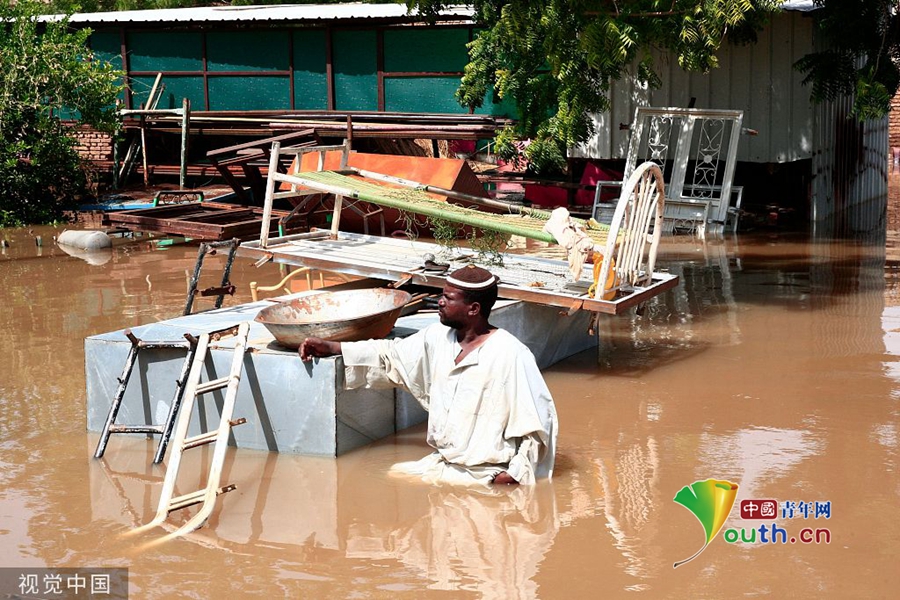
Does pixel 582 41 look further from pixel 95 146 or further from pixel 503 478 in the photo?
pixel 95 146

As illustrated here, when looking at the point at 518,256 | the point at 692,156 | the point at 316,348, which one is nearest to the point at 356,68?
the point at 692,156

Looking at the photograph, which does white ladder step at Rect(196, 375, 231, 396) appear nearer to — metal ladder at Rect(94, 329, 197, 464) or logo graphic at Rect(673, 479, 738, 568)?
metal ladder at Rect(94, 329, 197, 464)

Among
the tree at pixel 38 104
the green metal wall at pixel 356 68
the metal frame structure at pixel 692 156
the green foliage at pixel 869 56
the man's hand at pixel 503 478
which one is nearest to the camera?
the man's hand at pixel 503 478

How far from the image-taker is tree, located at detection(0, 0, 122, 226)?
571 inches

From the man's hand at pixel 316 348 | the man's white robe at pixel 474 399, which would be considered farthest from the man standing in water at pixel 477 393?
the man's hand at pixel 316 348

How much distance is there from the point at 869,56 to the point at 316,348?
25.5ft

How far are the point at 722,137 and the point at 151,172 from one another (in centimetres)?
905

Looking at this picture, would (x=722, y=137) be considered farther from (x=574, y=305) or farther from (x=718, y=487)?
(x=718, y=487)

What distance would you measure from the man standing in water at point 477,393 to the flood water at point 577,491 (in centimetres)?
14

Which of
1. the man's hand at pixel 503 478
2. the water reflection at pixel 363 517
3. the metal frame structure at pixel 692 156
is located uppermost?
the metal frame structure at pixel 692 156

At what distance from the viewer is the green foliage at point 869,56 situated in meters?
10.3

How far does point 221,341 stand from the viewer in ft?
19.3

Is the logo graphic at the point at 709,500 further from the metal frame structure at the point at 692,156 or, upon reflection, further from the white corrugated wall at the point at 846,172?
the white corrugated wall at the point at 846,172

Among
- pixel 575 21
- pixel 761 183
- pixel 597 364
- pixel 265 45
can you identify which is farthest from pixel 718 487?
pixel 265 45
